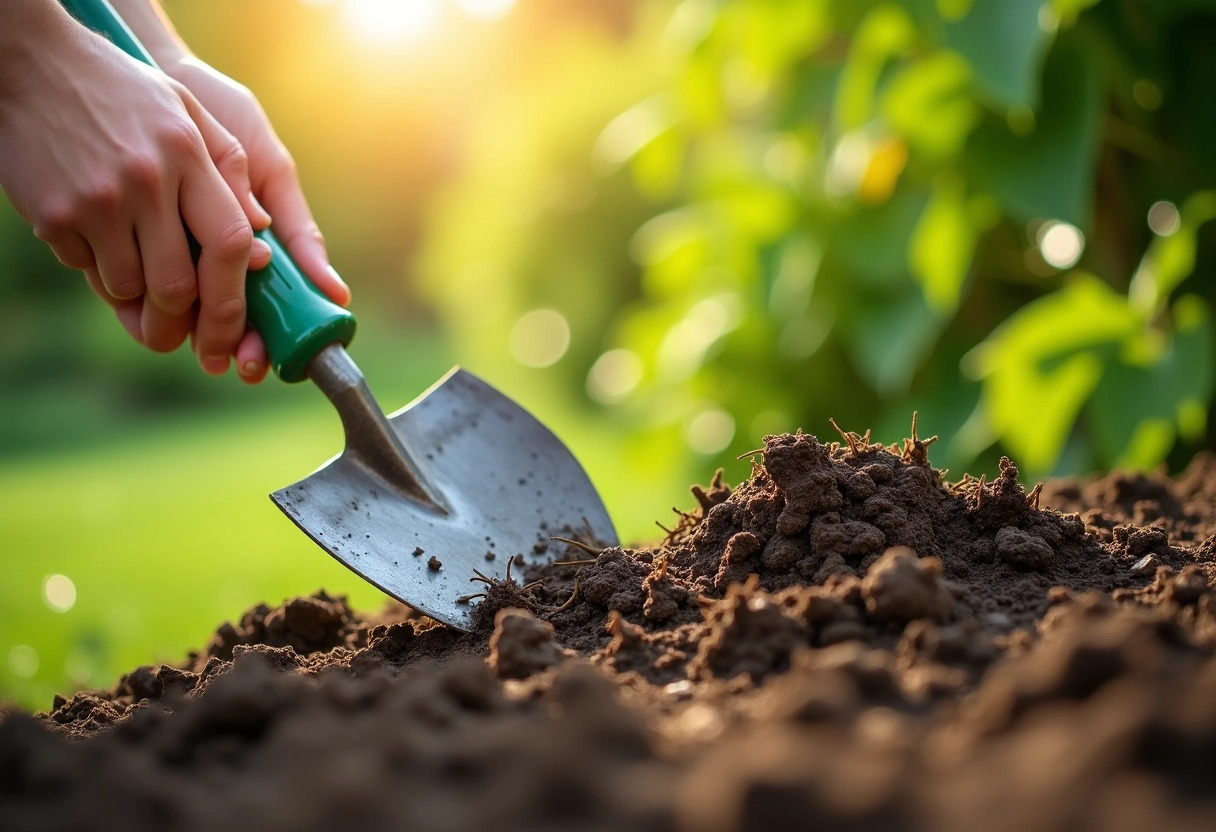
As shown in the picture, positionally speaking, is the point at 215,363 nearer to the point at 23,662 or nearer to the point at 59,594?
the point at 23,662

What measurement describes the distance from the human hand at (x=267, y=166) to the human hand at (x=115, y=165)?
23cm

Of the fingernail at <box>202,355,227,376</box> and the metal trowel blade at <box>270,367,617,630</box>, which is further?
the fingernail at <box>202,355,227,376</box>

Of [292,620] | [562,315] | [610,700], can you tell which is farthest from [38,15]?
[562,315]

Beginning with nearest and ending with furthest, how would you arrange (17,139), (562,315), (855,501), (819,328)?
(855,501) → (17,139) → (819,328) → (562,315)

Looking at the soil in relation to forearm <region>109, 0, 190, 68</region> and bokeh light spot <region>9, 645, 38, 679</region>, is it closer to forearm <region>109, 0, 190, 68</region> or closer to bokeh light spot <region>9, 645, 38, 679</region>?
bokeh light spot <region>9, 645, 38, 679</region>

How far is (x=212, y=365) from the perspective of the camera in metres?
1.82

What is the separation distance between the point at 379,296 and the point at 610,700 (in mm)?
13911

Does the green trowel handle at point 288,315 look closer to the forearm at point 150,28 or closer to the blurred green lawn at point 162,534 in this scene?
the forearm at point 150,28

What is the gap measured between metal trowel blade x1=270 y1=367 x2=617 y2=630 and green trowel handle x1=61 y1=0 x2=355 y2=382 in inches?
7.4

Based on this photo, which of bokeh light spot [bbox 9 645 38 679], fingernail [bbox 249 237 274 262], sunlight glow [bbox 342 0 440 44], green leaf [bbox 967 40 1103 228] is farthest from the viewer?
sunlight glow [bbox 342 0 440 44]

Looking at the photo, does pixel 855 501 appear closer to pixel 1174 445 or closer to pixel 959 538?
pixel 959 538

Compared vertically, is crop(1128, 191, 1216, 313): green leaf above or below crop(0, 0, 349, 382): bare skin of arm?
above

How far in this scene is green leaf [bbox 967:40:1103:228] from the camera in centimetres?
248

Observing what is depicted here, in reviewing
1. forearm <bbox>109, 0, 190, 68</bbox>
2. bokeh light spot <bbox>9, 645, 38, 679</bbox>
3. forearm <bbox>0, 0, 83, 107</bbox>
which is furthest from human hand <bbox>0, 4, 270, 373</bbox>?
bokeh light spot <bbox>9, 645, 38, 679</bbox>
